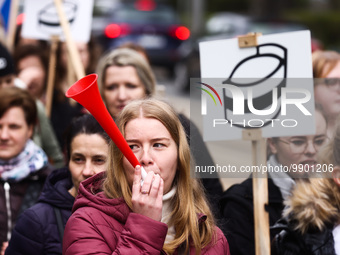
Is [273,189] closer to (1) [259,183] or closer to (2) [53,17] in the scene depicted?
(1) [259,183]

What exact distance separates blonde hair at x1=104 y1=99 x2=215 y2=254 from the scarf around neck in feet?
3.96

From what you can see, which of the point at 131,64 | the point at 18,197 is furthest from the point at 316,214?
the point at 131,64

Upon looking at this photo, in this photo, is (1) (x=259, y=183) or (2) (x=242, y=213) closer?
(1) (x=259, y=183)

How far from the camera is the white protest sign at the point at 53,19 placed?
5887 mm

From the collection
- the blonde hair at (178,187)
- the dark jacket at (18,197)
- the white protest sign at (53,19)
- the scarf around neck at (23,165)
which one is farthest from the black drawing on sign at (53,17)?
the blonde hair at (178,187)

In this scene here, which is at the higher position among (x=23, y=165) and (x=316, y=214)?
(x=23, y=165)

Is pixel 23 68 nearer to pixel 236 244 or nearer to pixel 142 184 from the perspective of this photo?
pixel 236 244

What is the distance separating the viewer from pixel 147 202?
2.47m

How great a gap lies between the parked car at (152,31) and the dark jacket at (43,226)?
13256mm

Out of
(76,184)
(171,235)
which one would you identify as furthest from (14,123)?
(171,235)

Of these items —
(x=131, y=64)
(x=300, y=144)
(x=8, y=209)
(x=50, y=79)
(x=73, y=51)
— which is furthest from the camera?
(x=50, y=79)

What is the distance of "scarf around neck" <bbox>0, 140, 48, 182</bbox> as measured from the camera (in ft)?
12.4

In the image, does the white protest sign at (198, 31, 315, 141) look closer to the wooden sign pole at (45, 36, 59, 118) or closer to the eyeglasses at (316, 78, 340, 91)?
the eyeglasses at (316, 78, 340, 91)

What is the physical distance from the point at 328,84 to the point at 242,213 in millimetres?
918
